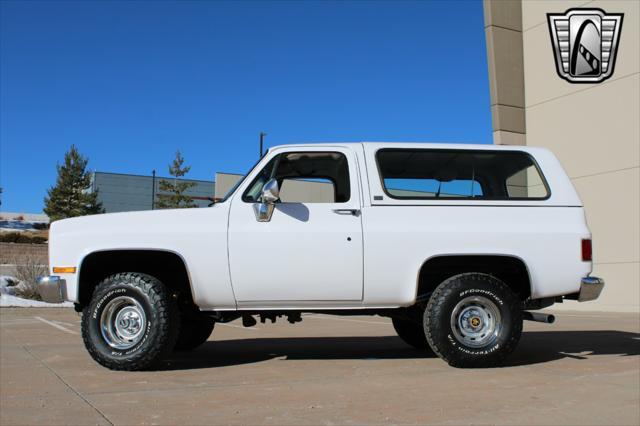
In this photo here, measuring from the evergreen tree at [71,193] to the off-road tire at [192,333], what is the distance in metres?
55.4

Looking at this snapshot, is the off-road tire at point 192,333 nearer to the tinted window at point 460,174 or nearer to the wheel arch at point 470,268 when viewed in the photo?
the wheel arch at point 470,268

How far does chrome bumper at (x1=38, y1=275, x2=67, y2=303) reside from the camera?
545cm

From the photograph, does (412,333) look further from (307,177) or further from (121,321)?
(121,321)

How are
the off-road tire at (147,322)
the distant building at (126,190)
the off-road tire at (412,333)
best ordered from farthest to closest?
the distant building at (126,190), the off-road tire at (412,333), the off-road tire at (147,322)

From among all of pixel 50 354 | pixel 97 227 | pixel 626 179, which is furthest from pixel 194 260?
pixel 626 179

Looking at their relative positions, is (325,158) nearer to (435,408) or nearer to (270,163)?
(270,163)

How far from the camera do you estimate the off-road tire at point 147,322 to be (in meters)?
5.27

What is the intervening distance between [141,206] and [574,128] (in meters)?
59.6

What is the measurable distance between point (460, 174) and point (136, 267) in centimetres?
330

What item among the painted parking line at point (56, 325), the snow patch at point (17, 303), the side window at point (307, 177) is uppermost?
the side window at point (307, 177)

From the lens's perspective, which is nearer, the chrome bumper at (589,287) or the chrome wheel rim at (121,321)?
the chrome wheel rim at (121,321)

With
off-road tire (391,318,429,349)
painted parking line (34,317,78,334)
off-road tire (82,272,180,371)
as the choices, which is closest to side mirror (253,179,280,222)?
off-road tire (82,272,180,371)

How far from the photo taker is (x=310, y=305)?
5566 millimetres

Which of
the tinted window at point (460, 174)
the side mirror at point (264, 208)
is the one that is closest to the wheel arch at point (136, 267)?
the side mirror at point (264, 208)
